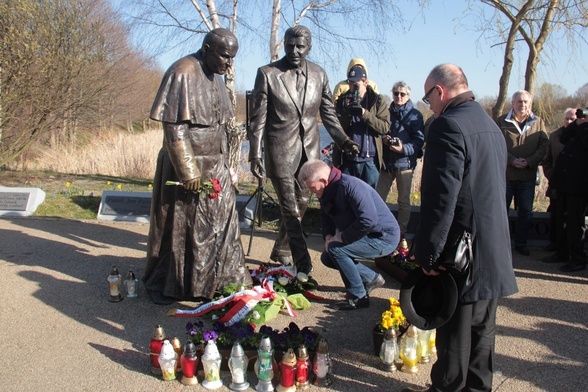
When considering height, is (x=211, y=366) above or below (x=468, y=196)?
below

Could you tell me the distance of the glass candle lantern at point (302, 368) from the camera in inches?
137

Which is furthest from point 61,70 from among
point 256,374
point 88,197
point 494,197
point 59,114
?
point 494,197

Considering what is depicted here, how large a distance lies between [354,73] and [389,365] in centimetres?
385

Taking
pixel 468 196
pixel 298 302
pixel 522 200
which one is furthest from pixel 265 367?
pixel 522 200

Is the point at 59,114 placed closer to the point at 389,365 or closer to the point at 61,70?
the point at 61,70

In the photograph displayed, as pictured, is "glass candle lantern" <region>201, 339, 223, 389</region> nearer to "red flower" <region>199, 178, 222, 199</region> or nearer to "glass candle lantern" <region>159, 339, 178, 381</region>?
"glass candle lantern" <region>159, 339, 178, 381</region>

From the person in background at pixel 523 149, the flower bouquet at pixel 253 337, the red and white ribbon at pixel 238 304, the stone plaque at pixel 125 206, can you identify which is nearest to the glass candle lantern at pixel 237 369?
the flower bouquet at pixel 253 337

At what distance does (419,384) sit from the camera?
3.58 metres

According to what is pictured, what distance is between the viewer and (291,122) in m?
5.46

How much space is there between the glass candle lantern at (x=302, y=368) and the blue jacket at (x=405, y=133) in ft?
12.4

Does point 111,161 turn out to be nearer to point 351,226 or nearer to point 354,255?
point 354,255

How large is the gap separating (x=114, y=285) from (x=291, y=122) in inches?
90.1

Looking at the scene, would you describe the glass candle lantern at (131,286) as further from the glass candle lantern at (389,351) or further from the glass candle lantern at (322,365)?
the glass candle lantern at (389,351)

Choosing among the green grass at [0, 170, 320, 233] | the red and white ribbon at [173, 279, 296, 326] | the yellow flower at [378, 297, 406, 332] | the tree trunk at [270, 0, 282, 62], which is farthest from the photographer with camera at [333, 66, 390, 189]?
the tree trunk at [270, 0, 282, 62]
